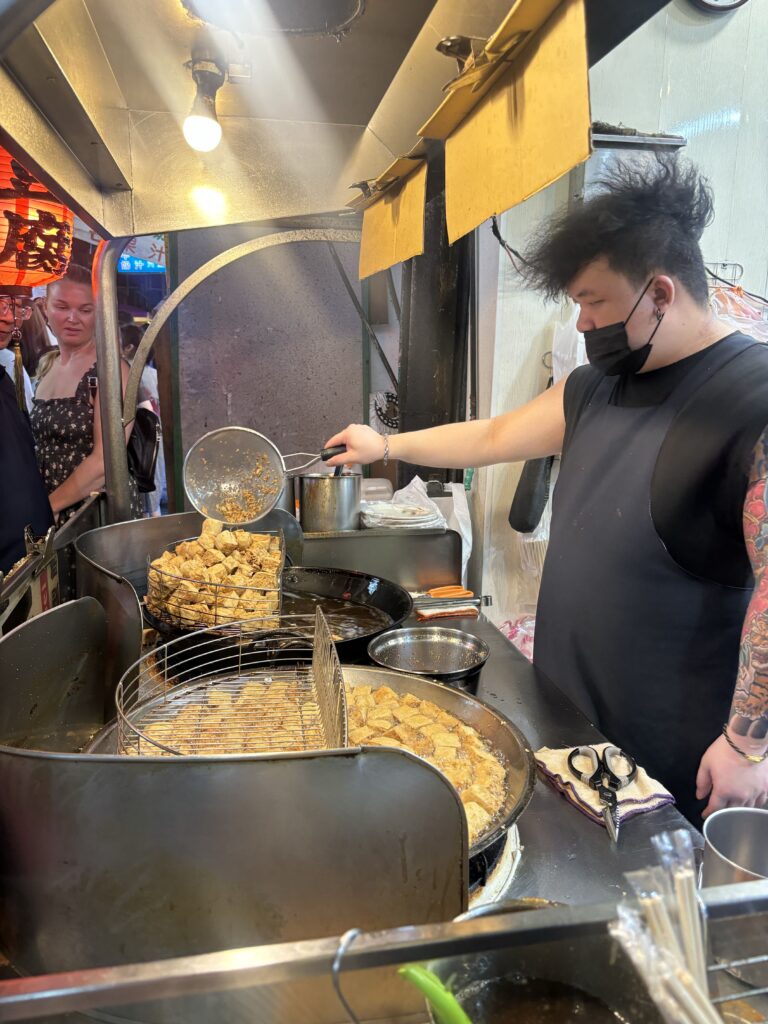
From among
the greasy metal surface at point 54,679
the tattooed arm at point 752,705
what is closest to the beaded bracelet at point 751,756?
the tattooed arm at point 752,705

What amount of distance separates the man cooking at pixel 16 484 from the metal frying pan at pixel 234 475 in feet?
4.20

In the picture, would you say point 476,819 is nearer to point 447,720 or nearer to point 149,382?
point 447,720

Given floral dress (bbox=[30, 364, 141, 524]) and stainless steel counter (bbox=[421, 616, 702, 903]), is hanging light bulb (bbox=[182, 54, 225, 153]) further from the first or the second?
floral dress (bbox=[30, 364, 141, 524])

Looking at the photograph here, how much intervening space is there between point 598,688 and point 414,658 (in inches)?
22.5

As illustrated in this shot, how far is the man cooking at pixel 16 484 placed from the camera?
307 centimetres

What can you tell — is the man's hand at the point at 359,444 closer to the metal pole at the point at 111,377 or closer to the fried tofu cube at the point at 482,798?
the metal pole at the point at 111,377

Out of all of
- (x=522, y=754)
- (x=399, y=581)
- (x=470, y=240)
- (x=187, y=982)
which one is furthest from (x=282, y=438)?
(x=187, y=982)

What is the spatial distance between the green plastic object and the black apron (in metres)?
1.46

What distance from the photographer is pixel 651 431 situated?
5.93ft

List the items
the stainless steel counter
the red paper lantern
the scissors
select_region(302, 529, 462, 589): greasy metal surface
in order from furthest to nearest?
1. the red paper lantern
2. select_region(302, 529, 462, 589): greasy metal surface
3. the scissors
4. the stainless steel counter

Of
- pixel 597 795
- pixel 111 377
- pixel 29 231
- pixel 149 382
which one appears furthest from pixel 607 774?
pixel 149 382

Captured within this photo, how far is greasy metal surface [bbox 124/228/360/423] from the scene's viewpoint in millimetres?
2508

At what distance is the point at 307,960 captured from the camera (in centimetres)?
44

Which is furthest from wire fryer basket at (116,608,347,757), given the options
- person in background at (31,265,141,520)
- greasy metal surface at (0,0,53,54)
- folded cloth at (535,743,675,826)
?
person in background at (31,265,141,520)
